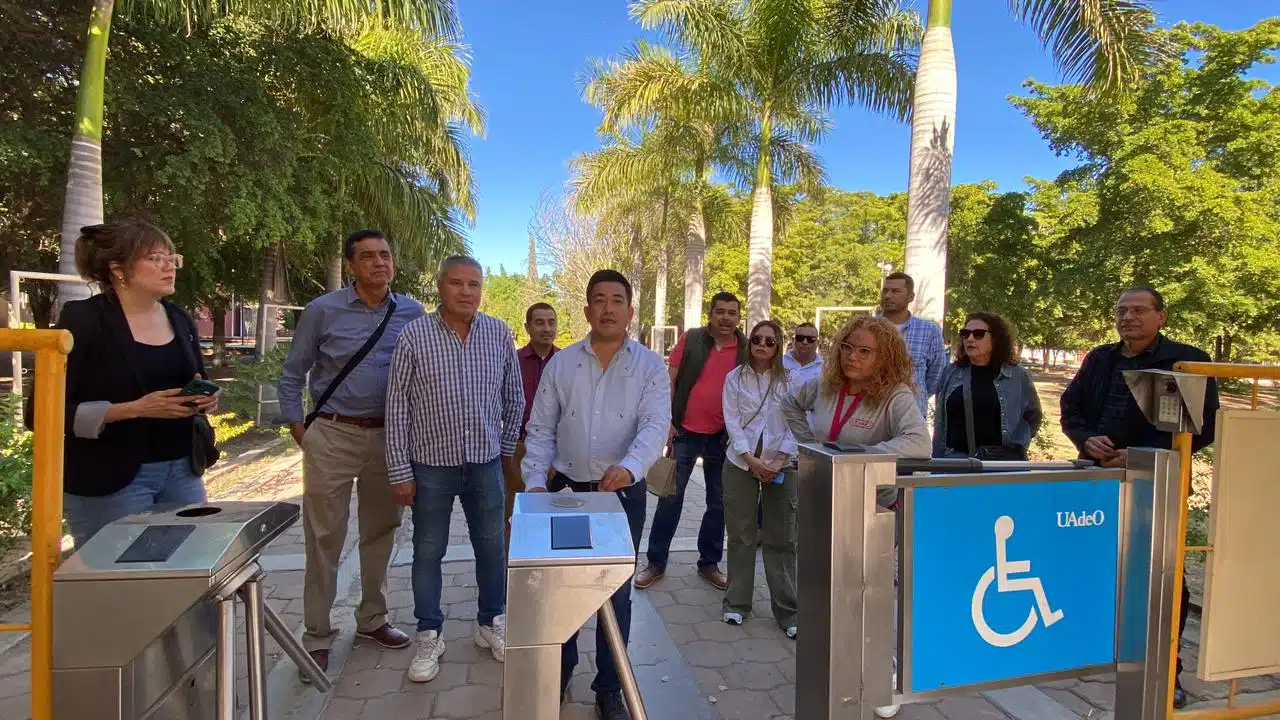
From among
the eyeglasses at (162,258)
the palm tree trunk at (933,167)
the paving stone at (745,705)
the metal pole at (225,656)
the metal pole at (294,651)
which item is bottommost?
the paving stone at (745,705)

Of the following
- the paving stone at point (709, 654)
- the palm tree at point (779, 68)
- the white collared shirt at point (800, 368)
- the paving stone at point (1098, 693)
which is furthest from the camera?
the palm tree at point (779, 68)

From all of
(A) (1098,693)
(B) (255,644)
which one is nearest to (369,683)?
(B) (255,644)

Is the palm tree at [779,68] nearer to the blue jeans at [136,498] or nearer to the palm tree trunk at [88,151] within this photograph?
the palm tree trunk at [88,151]

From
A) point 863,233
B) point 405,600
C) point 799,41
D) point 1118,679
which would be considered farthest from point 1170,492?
point 863,233

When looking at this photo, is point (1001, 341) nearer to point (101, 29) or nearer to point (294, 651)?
point (294, 651)

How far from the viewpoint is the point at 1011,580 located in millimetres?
1910

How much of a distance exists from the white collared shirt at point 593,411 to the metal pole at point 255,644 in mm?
1001

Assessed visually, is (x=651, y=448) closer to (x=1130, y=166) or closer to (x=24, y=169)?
(x=24, y=169)

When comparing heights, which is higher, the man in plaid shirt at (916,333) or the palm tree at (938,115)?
the palm tree at (938,115)

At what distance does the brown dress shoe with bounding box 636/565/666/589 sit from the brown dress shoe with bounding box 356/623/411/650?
1.48 meters

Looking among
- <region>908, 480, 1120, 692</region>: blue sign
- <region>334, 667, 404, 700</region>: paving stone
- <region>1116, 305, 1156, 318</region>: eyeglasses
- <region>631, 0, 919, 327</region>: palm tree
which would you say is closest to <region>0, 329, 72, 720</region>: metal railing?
<region>334, 667, 404, 700</region>: paving stone

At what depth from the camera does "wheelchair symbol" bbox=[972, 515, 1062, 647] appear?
1.89m

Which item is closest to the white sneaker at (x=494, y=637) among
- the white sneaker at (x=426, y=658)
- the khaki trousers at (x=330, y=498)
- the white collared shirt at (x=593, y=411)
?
the white sneaker at (x=426, y=658)

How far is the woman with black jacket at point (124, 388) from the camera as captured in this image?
2191 millimetres
